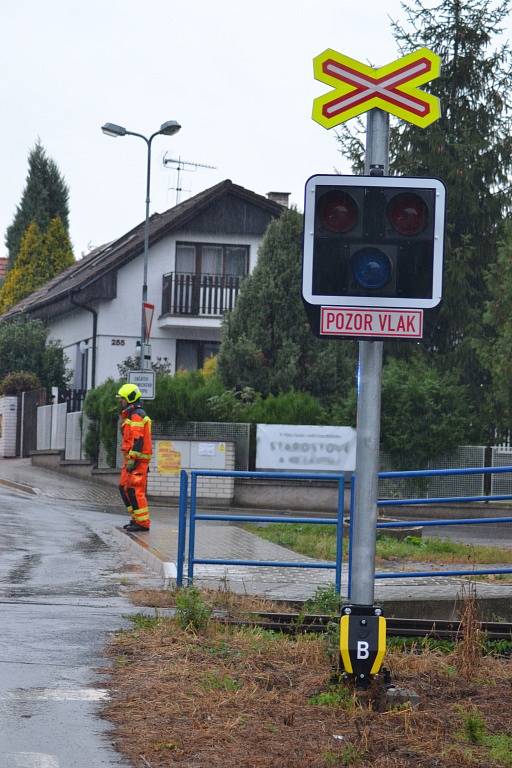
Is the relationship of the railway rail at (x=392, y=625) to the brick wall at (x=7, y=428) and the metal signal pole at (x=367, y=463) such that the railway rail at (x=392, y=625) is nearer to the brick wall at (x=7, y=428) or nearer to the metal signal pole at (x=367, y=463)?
the metal signal pole at (x=367, y=463)

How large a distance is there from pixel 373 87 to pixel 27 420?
3342 cm

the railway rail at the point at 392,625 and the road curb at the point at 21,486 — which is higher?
the railway rail at the point at 392,625

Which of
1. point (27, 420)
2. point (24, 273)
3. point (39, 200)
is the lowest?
point (27, 420)

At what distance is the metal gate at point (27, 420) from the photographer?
39.1m

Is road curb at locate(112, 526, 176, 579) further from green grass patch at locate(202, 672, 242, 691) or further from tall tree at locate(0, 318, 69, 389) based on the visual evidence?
tall tree at locate(0, 318, 69, 389)

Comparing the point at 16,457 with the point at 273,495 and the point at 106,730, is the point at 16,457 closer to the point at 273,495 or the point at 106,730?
the point at 273,495

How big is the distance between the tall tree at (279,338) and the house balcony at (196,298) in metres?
8.61

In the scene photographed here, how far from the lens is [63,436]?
34750 millimetres

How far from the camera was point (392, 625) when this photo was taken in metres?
9.61

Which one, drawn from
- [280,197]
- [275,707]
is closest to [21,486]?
[275,707]

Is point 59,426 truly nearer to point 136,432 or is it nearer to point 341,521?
point 136,432

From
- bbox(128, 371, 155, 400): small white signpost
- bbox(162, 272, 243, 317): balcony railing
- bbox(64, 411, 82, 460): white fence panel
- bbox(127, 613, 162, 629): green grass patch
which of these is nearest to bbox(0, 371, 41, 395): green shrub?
bbox(162, 272, 243, 317): balcony railing

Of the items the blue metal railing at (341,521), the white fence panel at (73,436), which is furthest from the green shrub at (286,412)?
the blue metal railing at (341,521)

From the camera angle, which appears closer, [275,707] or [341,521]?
[275,707]
